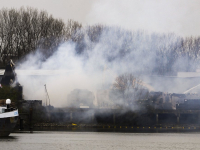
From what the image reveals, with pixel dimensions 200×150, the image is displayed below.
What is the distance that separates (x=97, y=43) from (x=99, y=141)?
3584 centimetres

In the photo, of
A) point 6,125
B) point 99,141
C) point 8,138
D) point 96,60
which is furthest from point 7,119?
point 96,60

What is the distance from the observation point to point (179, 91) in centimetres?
14438

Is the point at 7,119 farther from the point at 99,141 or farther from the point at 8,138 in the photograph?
the point at 99,141

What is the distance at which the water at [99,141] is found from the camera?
8100cm

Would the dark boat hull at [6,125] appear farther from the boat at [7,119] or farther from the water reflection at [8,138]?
the water reflection at [8,138]

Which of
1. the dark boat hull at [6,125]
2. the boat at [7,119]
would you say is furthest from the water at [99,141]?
the boat at [7,119]

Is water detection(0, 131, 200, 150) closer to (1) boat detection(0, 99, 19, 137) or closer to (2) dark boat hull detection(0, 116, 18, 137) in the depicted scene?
(2) dark boat hull detection(0, 116, 18, 137)

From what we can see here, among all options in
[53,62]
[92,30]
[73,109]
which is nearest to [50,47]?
[53,62]

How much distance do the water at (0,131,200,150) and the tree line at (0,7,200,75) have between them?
25.6 meters

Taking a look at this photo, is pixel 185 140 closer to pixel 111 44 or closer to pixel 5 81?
pixel 111 44

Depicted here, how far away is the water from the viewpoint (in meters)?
81.0

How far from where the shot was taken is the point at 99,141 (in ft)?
287

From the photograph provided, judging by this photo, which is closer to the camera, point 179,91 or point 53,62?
point 53,62

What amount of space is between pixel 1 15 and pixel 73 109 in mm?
53785
